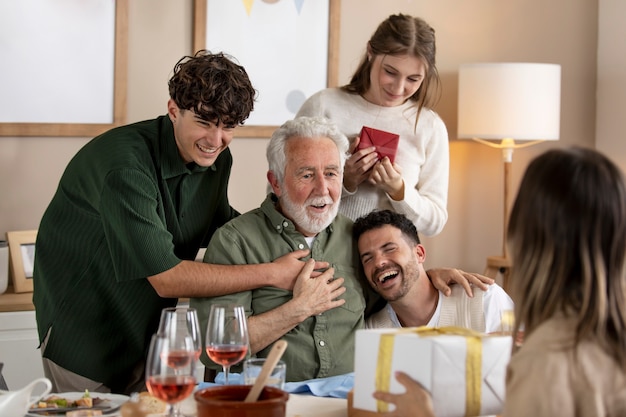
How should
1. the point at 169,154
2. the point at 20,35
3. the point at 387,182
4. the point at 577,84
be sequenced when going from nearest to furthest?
the point at 169,154
the point at 387,182
the point at 20,35
the point at 577,84

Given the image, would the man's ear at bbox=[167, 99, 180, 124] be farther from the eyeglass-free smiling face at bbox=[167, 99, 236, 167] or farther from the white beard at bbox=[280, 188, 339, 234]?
the white beard at bbox=[280, 188, 339, 234]

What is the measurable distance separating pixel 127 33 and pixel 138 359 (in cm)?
181

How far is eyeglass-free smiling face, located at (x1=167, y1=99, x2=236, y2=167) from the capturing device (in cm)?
240

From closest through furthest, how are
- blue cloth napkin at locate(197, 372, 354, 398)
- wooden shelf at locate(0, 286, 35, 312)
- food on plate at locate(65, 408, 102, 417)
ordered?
food on plate at locate(65, 408, 102, 417) → blue cloth napkin at locate(197, 372, 354, 398) → wooden shelf at locate(0, 286, 35, 312)

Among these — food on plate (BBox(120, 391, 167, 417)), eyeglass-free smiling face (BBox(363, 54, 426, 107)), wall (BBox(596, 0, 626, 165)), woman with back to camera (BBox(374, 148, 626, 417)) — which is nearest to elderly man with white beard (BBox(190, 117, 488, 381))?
eyeglass-free smiling face (BBox(363, 54, 426, 107))

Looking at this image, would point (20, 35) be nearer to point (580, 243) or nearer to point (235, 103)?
point (235, 103)

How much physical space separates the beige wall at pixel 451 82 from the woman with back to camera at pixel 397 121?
1144mm

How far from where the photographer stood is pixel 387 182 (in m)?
2.90

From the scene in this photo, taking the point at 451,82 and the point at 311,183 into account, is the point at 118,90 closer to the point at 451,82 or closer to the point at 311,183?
the point at 311,183

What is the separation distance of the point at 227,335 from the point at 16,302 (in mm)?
1831

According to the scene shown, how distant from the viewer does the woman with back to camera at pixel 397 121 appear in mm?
2904

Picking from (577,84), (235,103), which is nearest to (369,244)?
(235,103)

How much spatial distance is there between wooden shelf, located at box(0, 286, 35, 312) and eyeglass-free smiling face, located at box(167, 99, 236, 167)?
4.26ft

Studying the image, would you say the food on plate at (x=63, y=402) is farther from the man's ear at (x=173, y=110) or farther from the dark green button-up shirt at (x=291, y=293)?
the man's ear at (x=173, y=110)
